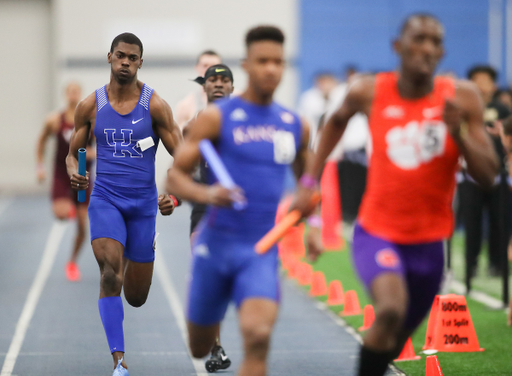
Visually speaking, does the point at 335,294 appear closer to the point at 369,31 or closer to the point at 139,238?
the point at 139,238

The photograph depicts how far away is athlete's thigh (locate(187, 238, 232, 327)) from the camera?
183 inches

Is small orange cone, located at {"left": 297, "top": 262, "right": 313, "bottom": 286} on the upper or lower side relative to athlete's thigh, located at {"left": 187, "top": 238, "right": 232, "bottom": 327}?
lower

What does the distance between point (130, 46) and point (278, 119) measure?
7.14 ft

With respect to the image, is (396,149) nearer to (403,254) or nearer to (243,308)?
(403,254)

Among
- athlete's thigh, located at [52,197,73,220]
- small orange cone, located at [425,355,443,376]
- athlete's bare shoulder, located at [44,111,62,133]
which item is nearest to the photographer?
small orange cone, located at [425,355,443,376]

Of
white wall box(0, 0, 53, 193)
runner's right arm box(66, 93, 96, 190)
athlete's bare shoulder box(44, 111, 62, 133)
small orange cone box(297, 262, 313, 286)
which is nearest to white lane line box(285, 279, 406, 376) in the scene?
small orange cone box(297, 262, 313, 286)

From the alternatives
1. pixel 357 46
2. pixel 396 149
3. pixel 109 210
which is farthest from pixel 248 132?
pixel 357 46

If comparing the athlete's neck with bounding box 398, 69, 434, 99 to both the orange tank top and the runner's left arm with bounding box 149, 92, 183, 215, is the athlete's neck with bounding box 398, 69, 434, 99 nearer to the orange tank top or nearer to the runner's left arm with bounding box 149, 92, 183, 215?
the orange tank top

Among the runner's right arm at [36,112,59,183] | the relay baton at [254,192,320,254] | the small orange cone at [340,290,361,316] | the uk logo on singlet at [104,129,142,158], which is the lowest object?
the small orange cone at [340,290,361,316]

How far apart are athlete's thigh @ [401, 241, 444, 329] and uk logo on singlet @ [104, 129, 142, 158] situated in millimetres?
2663

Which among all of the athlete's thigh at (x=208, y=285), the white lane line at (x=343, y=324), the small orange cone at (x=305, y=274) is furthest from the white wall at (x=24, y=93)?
the athlete's thigh at (x=208, y=285)

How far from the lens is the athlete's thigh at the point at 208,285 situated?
15.3 ft

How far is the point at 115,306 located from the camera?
21.0ft

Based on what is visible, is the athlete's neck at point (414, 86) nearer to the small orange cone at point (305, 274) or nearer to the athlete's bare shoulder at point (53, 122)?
the small orange cone at point (305, 274)
